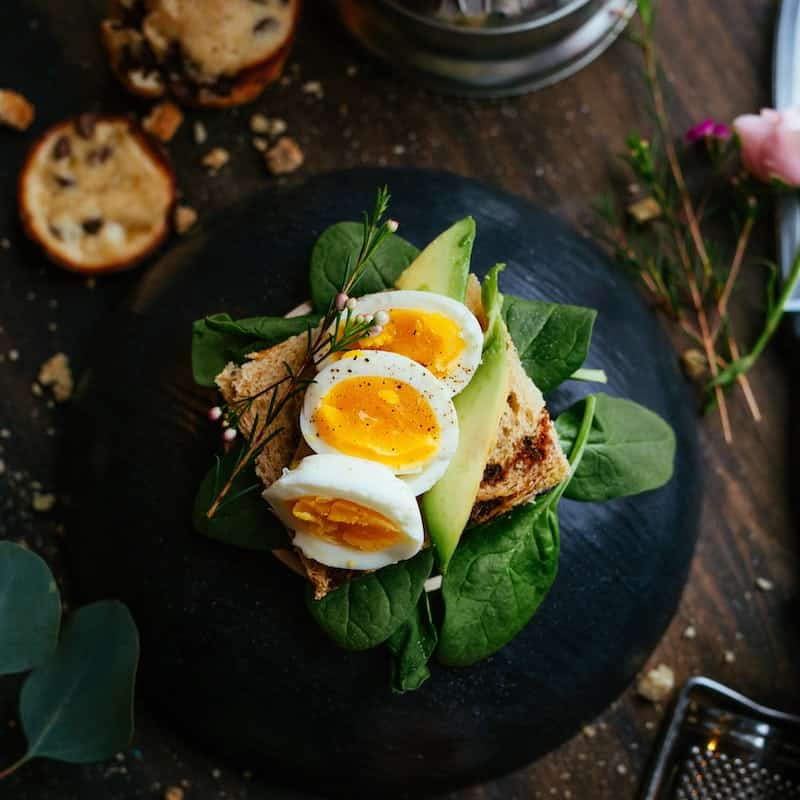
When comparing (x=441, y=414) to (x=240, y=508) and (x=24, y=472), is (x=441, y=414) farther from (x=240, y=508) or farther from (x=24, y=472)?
(x=24, y=472)

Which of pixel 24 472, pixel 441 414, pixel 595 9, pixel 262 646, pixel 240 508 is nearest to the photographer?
pixel 441 414

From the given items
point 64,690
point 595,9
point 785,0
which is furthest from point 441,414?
point 785,0

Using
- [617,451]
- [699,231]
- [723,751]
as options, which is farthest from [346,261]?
[723,751]

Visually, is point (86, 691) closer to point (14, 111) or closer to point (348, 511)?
point (348, 511)

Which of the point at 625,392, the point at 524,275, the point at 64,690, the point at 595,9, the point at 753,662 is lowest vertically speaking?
the point at 753,662

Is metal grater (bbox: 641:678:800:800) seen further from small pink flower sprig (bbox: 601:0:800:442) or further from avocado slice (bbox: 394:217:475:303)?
avocado slice (bbox: 394:217:475:303)

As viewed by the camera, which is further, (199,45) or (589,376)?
(199,45)
